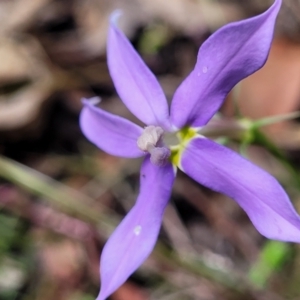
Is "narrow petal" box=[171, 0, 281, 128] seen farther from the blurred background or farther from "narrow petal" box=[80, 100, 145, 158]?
the blurred background

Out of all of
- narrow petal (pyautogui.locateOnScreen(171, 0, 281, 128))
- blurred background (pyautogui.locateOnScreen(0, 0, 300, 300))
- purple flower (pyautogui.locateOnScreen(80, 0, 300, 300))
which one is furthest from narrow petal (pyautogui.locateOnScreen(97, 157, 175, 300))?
blurred background (pyautogui.locateOnScreen(0, 0, 300, 300))

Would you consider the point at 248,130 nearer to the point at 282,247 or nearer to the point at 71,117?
the point at 282,247

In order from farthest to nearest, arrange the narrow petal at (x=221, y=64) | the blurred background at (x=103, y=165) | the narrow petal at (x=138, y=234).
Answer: the blurred background at (x=103, y=165), the narrow petal at (x=138, y=234), the narrow petal at (x=221, y=64)

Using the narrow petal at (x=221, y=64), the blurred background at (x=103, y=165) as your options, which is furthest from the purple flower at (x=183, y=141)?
the blurred background at (x=103, y=165)

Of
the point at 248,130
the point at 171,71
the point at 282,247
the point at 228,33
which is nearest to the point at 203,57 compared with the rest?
the point at 228,33

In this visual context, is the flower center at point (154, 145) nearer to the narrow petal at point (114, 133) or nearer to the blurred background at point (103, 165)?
the narrow petal at point (114, 133)

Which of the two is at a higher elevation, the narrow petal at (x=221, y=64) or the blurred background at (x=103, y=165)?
the narrow petal at (x=221, y=64)

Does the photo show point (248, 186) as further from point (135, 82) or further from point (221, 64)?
point (135, 82)

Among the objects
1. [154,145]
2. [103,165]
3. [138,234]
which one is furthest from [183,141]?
[103,165]
